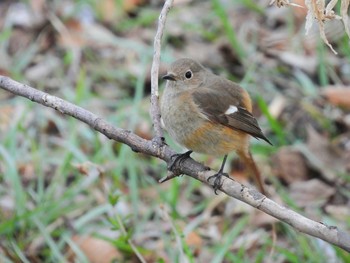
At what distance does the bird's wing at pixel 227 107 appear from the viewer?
3703mm

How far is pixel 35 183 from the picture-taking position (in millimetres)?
4848

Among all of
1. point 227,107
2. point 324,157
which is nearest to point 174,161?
point 227,107

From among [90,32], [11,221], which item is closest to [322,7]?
[11,221]

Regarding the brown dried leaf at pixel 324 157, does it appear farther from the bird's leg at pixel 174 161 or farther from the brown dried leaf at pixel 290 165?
the bird's leg at pixel 174 161

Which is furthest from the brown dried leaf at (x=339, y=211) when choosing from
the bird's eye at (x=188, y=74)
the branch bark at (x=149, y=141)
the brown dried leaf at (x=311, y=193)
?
the branch bark at (x=149, y=141)

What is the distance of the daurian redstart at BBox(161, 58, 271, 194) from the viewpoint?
11.8 feet

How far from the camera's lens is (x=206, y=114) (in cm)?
368

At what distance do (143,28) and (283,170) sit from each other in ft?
7.88

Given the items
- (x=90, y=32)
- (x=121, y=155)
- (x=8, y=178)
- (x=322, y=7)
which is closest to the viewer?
(x=322, y=7)

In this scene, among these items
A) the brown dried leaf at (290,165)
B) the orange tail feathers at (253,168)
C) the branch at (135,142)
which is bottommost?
the brown dried leaf at (290,165)

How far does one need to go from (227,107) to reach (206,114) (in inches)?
6.2

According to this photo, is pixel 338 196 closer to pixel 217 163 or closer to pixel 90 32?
pixel 217 163

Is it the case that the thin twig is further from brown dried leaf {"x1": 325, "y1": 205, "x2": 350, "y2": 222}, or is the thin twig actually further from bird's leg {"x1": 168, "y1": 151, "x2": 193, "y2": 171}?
brown dried leaf {"x1": 325, "y1": 205, "x2": 350, "y2": 222}

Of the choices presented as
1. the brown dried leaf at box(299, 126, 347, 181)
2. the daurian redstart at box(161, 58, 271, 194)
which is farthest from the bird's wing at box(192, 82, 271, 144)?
the brown dried leaf at box(299, 126, 347, 181)
